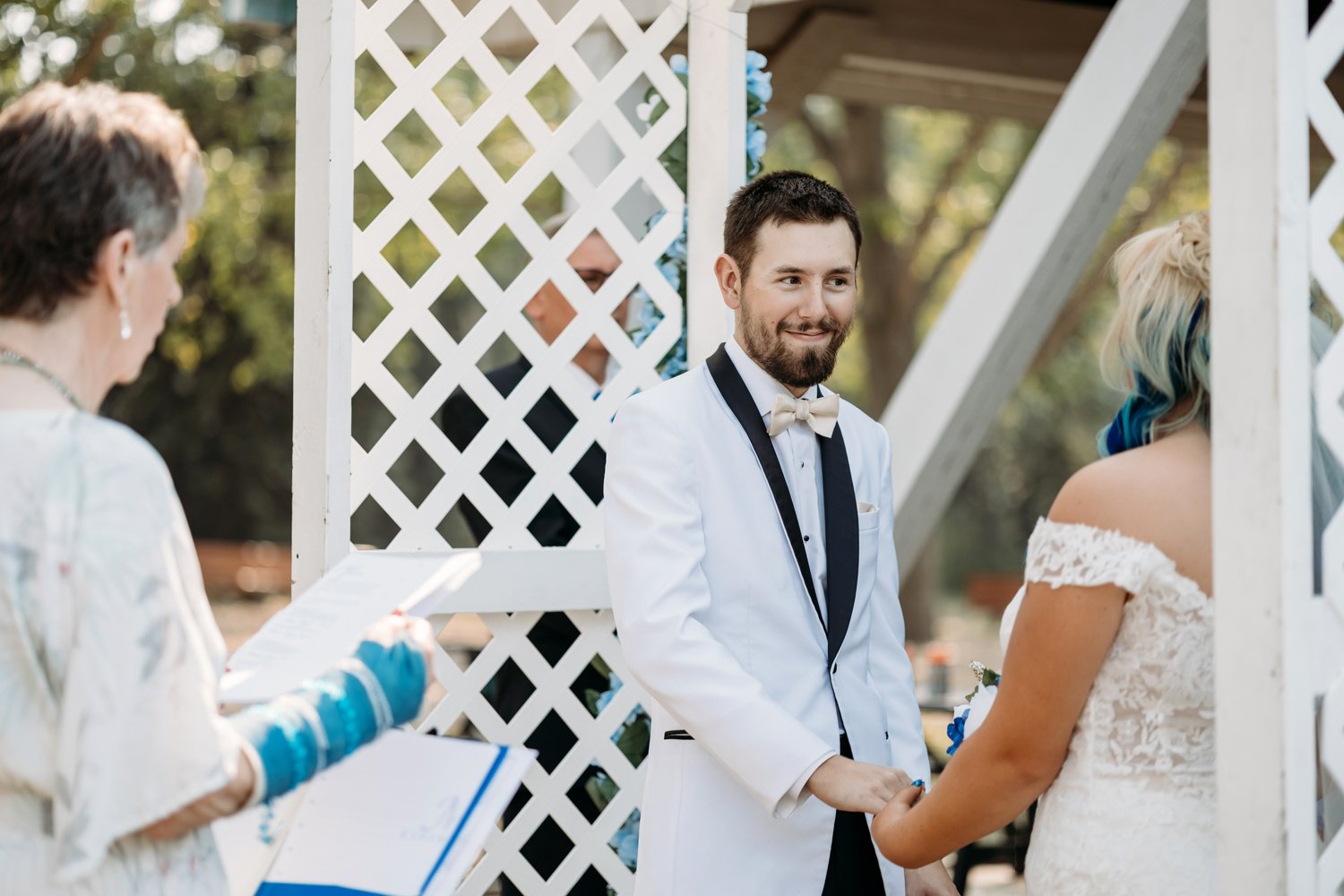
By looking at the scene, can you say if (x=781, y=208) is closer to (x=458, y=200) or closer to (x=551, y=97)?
(x=551, y=97)

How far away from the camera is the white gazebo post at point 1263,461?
6.28 ft

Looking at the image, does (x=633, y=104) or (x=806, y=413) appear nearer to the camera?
(x=806, y=413)

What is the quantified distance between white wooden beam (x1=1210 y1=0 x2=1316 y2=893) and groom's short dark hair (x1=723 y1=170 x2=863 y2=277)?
33.3 inches

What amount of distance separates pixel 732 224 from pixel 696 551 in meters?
0.69

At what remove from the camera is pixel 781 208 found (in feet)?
8.82

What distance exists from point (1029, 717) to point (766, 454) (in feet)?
2.47

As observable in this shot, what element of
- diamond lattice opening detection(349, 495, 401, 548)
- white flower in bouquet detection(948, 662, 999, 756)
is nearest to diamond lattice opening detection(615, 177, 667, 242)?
white flower in bouquet detection(948, 662, 999, 756)

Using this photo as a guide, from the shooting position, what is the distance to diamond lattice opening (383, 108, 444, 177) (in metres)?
11.1

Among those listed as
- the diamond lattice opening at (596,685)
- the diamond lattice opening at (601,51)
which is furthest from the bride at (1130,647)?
the diamond lattice opening at (601,51)

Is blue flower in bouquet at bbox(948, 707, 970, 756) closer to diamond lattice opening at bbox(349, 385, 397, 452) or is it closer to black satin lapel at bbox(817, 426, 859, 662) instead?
black satin lapel at bbox(817, 426, 859, 662)

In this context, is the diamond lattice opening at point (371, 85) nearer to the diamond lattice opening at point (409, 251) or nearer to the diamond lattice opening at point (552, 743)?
Answer: the diamond lattice opening at point (409, 251)

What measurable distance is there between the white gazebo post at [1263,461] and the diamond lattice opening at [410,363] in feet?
44.6

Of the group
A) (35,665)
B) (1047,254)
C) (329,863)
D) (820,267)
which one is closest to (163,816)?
(35,665)

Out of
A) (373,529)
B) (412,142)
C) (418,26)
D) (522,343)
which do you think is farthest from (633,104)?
(373,529)
